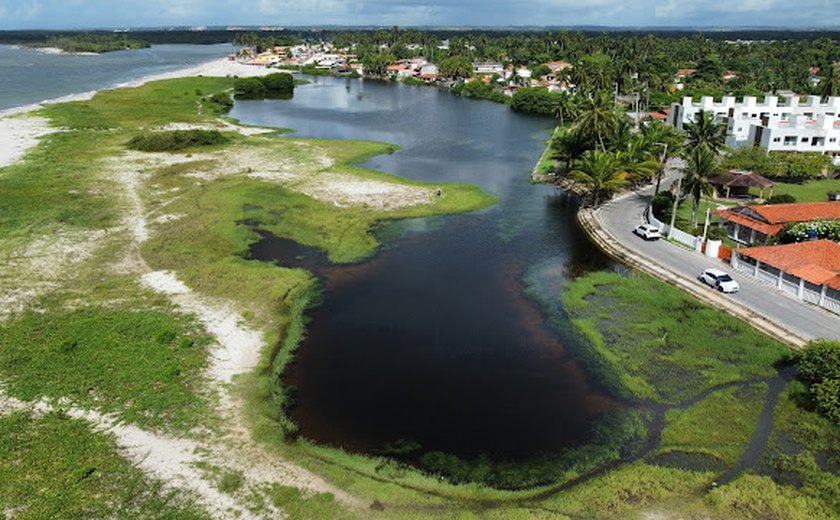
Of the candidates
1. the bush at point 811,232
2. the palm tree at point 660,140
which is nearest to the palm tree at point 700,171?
the bush at point 811,232

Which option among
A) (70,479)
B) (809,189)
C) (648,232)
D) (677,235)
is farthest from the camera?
(809,189)

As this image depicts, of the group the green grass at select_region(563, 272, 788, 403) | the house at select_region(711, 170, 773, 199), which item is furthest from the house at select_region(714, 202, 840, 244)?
the green grass at select_region(563, 272, 788, 403)

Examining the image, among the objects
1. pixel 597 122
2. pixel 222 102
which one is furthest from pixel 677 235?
pixel 222 102

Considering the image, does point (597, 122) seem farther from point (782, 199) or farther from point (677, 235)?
point (677, 235)

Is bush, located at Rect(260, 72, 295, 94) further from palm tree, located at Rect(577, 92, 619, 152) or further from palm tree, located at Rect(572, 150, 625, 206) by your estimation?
palm tree, located at Rect(572, 150, 625, 206)

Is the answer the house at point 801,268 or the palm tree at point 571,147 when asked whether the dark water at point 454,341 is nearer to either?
the palm tree at point 571,147

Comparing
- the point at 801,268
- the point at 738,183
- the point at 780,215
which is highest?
the point at 738,183
